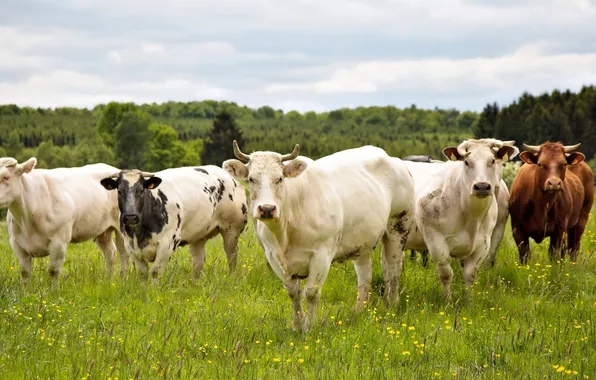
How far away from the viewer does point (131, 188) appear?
10398 mm

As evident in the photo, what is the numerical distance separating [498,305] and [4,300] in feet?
18.7

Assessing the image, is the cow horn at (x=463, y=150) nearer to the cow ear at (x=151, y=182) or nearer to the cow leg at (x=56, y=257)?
the cow ear at (x=151, y=182)

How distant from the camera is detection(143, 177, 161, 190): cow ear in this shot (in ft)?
34.3

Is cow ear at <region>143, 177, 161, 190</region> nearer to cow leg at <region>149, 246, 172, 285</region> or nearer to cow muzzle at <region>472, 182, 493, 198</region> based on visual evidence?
cow leg at <region>149, 246, 172, 285</region>

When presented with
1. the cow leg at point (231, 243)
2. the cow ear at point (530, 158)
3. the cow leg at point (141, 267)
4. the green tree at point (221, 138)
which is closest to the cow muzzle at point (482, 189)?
the cow ear at point (530, 158)

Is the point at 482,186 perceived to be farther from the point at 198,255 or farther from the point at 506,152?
the point at 198,255

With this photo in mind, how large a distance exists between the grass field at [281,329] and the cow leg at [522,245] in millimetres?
670

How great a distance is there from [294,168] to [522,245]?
18.0 ft

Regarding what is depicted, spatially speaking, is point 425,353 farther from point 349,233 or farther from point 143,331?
point 143,331

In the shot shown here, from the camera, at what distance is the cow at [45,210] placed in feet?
33.1

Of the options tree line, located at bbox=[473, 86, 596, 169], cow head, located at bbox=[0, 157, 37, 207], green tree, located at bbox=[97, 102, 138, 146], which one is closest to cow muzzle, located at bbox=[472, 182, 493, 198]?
cow head, located at bbox=[0, 157, 37, 207]

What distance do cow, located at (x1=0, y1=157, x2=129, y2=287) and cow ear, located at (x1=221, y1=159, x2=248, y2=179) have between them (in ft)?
10.2

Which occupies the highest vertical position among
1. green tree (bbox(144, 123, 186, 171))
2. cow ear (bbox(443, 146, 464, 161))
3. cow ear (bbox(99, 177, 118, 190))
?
cow ear (bbox(443, 146, 464, 161))

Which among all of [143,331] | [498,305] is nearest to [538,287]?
[498,305]
